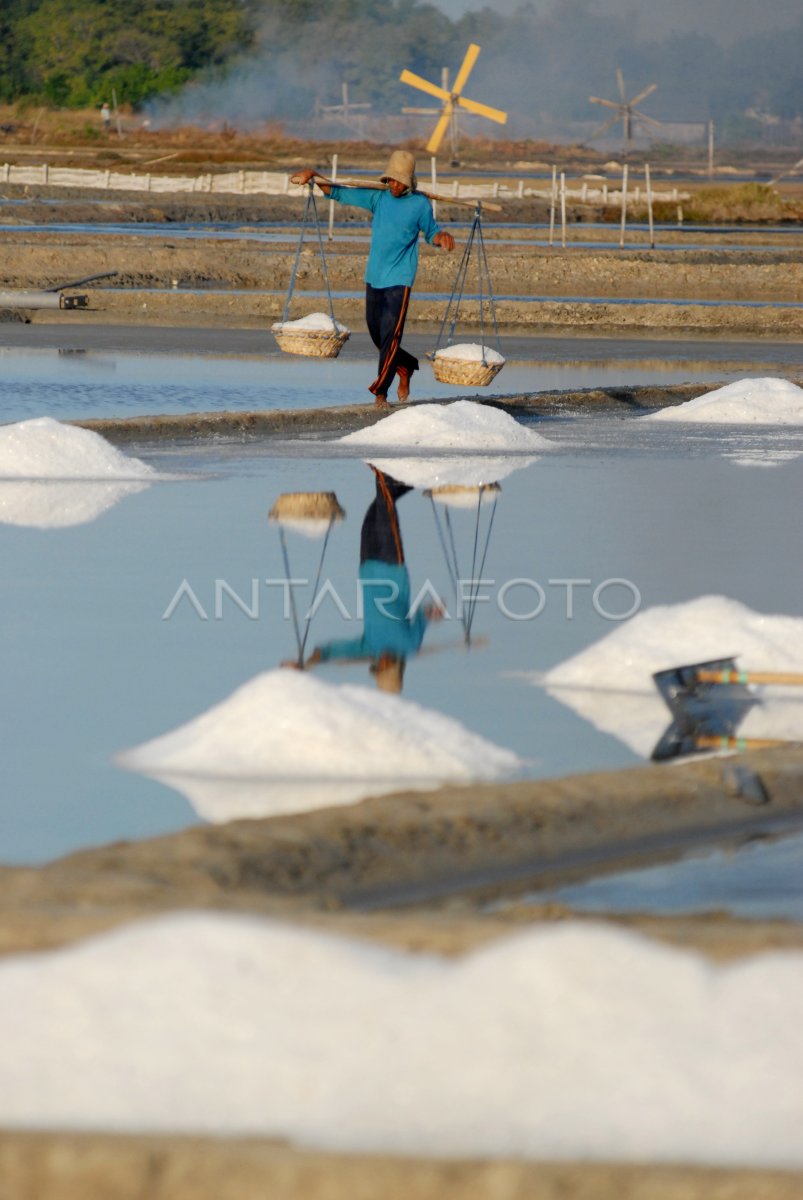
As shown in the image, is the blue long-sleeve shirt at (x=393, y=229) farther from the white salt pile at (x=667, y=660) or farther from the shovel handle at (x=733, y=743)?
the shovel handle at (x=733, y=743)

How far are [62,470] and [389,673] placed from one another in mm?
3021

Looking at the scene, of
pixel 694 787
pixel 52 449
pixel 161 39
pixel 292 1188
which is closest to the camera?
pixel 292 1188

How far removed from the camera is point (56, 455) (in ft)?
23.5

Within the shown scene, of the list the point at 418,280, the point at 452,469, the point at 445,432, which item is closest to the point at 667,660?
the point at 452,469

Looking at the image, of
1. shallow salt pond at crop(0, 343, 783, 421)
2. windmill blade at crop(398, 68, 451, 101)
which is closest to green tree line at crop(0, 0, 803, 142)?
windmill blade at crop(398, 68, 451, 101)

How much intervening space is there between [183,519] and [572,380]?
609cm

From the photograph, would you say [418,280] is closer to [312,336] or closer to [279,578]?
[312,336]

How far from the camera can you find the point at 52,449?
712 centimetres

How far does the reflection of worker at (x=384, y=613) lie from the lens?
178 inches

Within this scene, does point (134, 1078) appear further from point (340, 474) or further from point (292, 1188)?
point (340, 474)

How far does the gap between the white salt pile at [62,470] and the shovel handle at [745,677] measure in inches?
117

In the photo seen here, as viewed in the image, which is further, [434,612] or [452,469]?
[452,469]

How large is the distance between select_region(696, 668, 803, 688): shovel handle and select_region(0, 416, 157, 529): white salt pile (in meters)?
2.97

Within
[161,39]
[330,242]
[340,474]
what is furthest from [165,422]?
[161,39]
